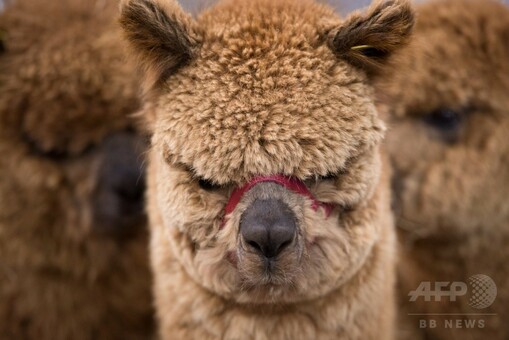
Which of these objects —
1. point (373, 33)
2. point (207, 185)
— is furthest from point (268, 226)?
point (373, 33)

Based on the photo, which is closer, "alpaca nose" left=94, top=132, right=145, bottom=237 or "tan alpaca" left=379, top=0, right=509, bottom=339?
"alpaca nose" left=94, top=132, right=145, bottom=237

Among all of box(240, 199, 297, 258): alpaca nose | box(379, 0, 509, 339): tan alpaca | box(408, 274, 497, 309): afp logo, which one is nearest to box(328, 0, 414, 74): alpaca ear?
box(240, 199, 297, 258): alpaca nose

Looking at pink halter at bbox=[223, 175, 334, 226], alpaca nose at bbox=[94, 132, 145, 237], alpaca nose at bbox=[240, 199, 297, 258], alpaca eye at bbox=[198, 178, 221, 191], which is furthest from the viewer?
alpaca nose at bbox=[94, 132, 145, 237]

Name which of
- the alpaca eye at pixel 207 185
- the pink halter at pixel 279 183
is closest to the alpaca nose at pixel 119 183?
the alpaca eye at pixel 207 185

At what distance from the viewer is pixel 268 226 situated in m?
2.50

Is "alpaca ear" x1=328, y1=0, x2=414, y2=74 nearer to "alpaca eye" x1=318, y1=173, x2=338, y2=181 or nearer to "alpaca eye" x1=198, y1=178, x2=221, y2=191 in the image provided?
"alpaca eye" x1=318, y1=173, x2=338, y2=181

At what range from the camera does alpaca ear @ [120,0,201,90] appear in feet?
8.87

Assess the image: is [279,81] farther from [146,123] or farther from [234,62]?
[146,123]

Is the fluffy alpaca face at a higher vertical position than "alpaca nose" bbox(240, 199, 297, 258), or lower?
higher

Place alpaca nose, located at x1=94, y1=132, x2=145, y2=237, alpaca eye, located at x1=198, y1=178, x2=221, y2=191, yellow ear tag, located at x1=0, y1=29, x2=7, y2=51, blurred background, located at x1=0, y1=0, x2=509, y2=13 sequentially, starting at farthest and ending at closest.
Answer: yellow ear tag, located at x1=0, y1=29, x2=7, y2=51 < alpaca nose, located at x1=94, y1=132, x2=145, y2=237 < blurred background, located at x1=0, y1=0, x2=509, y2=13 < alpaca eye, located at x1=198, y1=178, x2=221, y2=191

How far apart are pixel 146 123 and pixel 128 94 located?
3.24ft

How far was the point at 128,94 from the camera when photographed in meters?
4.16

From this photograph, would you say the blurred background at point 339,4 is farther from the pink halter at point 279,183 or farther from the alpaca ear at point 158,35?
the pink halter at point 279,183

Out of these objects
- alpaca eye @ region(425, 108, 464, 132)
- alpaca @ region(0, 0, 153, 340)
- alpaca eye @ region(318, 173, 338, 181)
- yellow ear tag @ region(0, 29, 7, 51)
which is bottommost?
alpaca @ region(0, 0, 153, 340)
